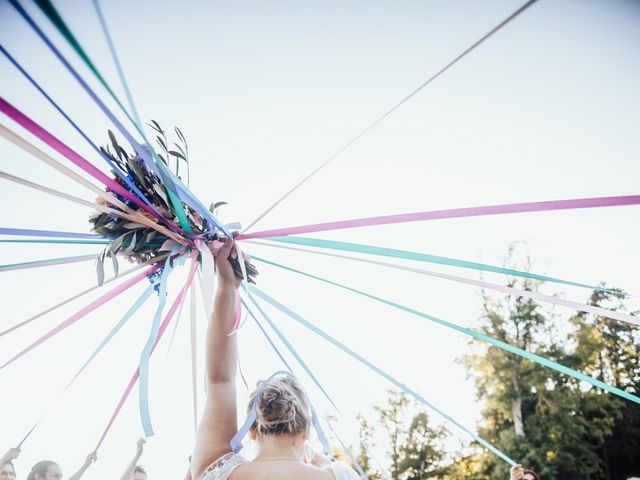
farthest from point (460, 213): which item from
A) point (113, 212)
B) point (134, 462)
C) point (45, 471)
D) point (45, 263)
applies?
point (45, 471)

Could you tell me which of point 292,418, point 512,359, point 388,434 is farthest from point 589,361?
point 292,418

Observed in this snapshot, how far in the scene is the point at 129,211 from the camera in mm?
2004

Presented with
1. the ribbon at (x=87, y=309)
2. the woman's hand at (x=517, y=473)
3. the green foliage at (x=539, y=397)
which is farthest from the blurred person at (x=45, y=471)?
the green foliage at (x=539, y=397)

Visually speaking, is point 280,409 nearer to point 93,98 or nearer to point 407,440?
point 93,98

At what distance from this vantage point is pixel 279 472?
139 cm

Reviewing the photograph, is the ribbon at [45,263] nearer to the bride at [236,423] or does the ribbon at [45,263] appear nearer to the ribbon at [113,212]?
the ribbon at [113,212]

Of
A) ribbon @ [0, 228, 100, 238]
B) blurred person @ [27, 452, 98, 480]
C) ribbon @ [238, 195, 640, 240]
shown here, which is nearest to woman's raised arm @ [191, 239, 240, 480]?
ribbon @ [238, 195, 640, 240]

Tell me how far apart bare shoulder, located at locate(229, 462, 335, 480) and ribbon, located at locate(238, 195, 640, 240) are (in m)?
1.10

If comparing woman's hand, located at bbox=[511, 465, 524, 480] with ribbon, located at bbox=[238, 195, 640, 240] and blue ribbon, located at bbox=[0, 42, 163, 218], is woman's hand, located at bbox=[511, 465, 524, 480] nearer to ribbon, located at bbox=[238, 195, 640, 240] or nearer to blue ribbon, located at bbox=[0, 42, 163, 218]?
ribbon, located at bbox=[238, 195, 640, 240]

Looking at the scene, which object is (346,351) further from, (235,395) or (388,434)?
(388,434)

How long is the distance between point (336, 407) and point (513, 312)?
15660mm

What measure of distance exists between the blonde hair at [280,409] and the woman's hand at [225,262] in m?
0.45

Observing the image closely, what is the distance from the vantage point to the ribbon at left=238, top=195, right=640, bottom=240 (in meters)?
1.54

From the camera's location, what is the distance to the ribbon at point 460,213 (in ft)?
5.07
